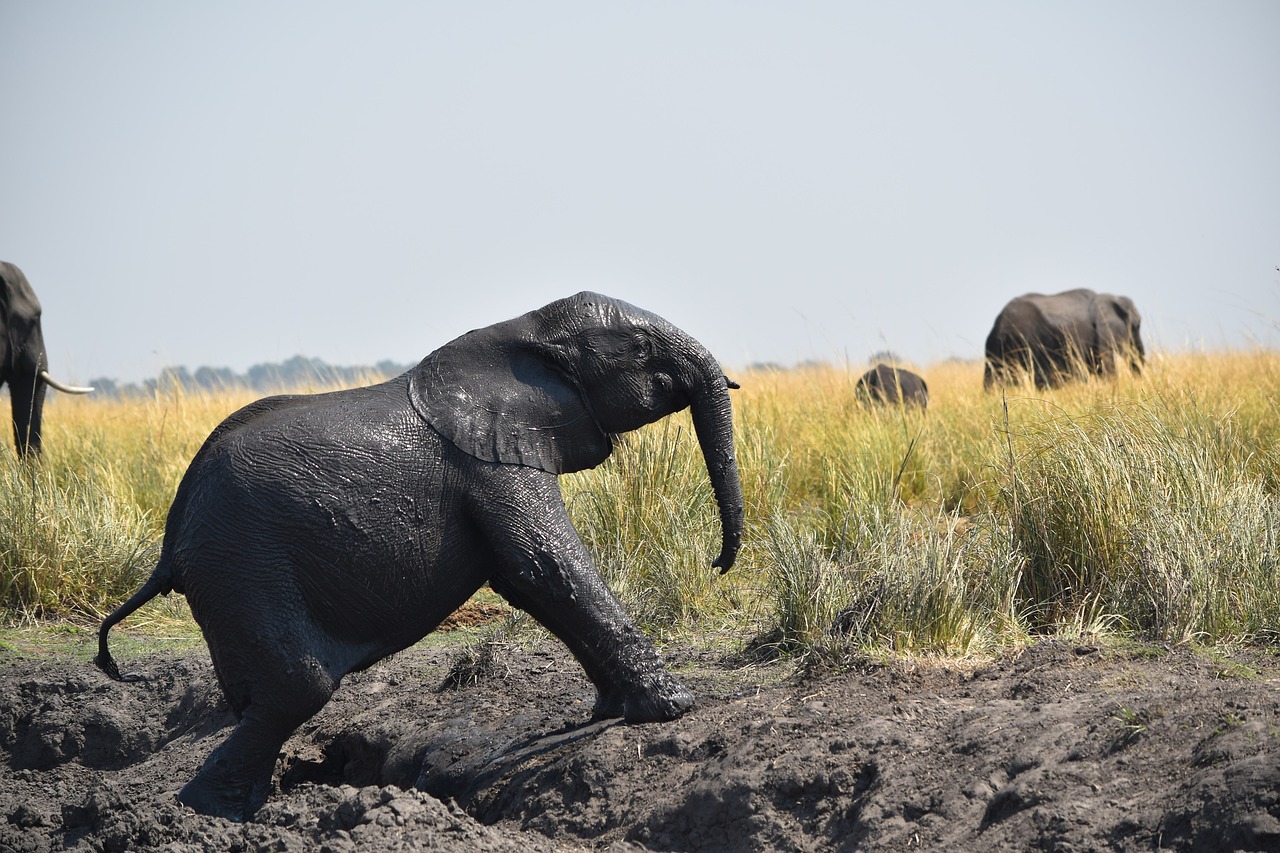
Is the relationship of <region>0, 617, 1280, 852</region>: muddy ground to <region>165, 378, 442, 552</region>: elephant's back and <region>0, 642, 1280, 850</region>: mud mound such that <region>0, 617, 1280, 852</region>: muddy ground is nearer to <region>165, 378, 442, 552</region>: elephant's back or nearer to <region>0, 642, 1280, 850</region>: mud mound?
<region>0, 642, 1280, 850</region>: mud mound

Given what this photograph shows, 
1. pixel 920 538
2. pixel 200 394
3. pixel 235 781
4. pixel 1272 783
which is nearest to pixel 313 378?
pixel 200 394

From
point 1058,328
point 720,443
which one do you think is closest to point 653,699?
point 720,443

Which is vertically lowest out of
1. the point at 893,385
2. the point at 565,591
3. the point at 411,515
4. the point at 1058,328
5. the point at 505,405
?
the point at 565,591

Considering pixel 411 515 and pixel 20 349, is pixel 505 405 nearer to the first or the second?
pixel 411 515

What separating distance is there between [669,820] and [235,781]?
4.77ft

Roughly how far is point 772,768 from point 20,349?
409 inches

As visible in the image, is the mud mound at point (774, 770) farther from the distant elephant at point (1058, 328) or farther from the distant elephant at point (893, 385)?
the distant elephant at point (1058, 328)

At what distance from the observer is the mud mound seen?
11.7 feet

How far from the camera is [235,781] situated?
14.3 feet

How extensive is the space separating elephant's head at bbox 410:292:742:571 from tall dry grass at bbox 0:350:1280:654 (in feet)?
4.25

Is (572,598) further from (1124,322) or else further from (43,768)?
(1124,322)

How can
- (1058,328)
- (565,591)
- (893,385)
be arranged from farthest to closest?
(1058,328) → (893,385) → (565,591)

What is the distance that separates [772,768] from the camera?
421cm

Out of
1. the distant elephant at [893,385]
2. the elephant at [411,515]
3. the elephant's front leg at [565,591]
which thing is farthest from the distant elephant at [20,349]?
the elephant's front leg at [565,591]
